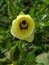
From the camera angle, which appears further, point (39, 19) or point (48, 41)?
point (48, 41)

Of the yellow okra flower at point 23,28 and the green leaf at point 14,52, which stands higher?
the yellow okra flower at point 23,28

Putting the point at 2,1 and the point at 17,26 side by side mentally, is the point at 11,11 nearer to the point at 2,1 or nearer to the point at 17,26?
the point at 17,26

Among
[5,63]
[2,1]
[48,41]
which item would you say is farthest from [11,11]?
[48,41]

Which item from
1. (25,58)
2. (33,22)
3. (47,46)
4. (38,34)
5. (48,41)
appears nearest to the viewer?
(33,22)

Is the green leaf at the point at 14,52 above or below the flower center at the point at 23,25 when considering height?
below

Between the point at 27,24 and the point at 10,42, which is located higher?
the point at 27,24

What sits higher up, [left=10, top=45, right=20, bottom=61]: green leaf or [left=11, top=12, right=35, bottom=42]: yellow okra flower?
[left=11, top=12, right=35, bottom=42]: yellow okra flower

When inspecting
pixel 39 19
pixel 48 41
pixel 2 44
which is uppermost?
pixel 39 19

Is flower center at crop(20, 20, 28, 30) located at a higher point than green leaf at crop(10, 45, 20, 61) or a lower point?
higher
